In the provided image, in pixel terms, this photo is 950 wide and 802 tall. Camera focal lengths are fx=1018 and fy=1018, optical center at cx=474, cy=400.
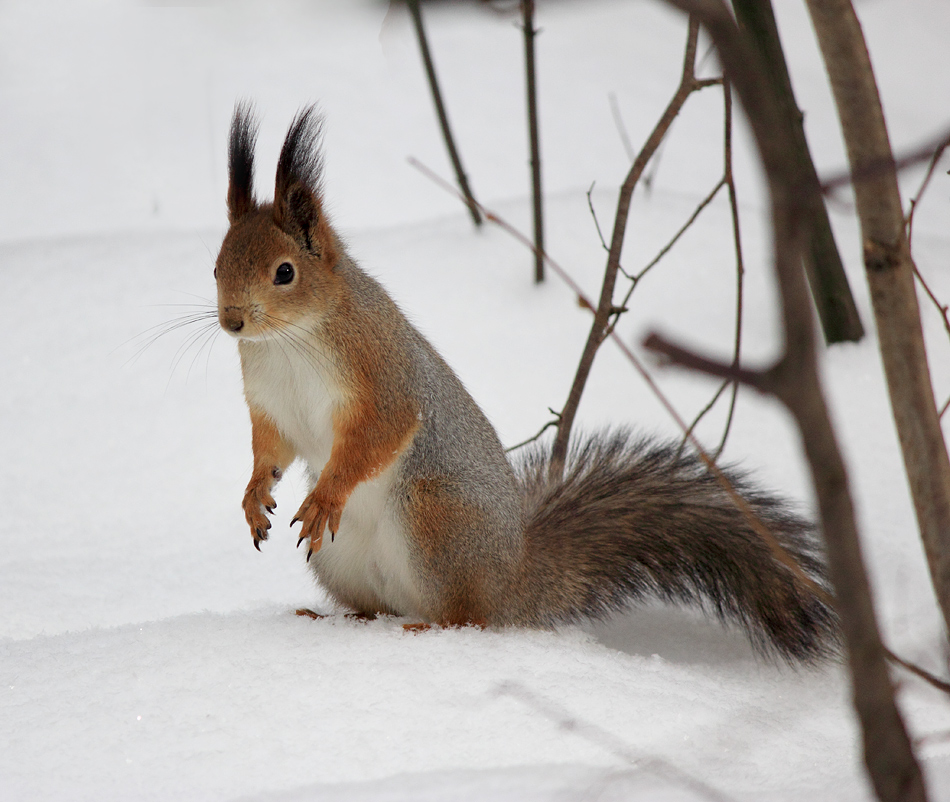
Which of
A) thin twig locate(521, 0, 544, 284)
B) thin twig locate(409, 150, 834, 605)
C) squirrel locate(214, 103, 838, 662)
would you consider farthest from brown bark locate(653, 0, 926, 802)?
thin twig locate(521, 0, 544, 284)

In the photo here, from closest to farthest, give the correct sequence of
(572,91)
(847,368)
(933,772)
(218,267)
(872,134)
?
(872,134), (933,772), (218,267), (847,368), (572,91)

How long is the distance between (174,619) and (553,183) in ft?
8.73

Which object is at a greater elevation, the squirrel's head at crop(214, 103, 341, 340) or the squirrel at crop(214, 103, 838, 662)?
the squirrel's head at crop(214, 103, 341, 340)

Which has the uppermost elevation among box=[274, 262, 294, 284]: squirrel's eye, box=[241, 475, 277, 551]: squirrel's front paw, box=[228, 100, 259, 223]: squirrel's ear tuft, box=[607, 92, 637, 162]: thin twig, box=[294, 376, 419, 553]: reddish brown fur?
box=[607, 92, 637, 162]: thin twig

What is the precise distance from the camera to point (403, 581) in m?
1.67

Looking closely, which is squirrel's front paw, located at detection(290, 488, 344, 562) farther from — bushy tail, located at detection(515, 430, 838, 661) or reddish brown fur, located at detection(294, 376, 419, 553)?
bushy tail, located at detection(515, 430, 838, 661)

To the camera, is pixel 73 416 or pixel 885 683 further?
pixel 73 416

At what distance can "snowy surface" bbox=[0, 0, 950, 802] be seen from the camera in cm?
119

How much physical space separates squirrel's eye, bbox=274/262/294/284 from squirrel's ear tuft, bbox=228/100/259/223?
17cm

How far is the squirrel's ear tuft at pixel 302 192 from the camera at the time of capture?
157cm

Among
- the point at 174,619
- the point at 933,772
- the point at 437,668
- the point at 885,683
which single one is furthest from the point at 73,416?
the point at 885,683

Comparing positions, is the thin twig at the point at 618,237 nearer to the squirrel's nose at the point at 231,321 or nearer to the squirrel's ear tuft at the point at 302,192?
the squirrel's ear tuft at the point at 302,192

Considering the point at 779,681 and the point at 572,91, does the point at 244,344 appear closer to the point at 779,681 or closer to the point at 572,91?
the point at 779,681

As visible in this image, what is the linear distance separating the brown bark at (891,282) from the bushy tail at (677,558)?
2.94 feet
